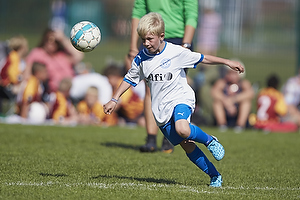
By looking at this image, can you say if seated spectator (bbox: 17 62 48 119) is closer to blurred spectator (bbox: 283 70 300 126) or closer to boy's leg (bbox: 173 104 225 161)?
blurred spectator (bbox: 283 70 300 126)

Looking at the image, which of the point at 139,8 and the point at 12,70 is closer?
the point at 139,8

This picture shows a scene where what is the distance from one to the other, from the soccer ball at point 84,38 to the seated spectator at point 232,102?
635 centimetres

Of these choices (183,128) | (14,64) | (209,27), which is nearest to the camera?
(183,128)

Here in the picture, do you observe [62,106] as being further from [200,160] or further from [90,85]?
[200,160]

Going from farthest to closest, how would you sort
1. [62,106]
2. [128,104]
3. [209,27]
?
[209,27] → [128,104] → [62,106]

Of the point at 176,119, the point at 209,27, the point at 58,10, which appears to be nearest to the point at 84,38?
the point at 176,119

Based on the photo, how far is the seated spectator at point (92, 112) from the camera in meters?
11.3

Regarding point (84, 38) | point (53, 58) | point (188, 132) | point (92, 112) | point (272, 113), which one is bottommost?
point (272, 113)

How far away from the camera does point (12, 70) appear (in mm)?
11805

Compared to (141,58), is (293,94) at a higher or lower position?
lower

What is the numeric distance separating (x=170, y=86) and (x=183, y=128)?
0.58 metres

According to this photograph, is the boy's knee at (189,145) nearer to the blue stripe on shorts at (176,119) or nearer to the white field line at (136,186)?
the blue stripe on shorts at (176,119)

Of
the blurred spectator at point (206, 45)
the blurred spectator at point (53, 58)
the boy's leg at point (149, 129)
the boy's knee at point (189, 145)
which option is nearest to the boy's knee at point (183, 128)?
the boy's knee at point (189, 145)

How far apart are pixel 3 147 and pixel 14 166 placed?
1.52 metres
